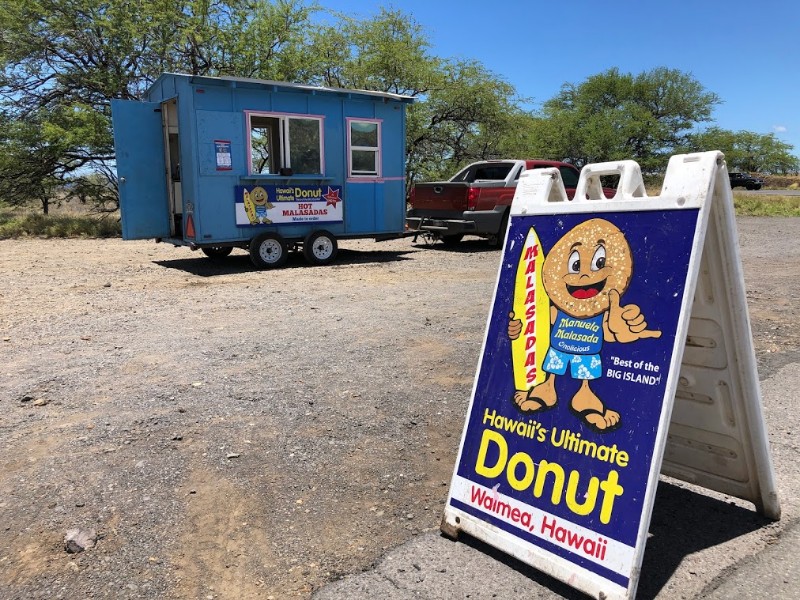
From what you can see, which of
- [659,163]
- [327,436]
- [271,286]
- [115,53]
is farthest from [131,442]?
[659,163]

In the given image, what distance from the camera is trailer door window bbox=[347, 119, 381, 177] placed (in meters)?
11.8

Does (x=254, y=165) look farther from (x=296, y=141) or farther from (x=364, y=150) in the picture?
(x=364, y=150)

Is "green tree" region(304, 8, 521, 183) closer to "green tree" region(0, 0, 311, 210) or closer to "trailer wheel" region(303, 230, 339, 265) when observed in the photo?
"green tree" region(0, 0, 311, 210)

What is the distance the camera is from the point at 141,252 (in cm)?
1357

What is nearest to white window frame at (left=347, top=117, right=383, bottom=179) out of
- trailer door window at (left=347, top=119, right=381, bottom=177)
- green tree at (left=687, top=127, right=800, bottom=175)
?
trailer door window at (left=347, top=119, right=381, bottom=177)

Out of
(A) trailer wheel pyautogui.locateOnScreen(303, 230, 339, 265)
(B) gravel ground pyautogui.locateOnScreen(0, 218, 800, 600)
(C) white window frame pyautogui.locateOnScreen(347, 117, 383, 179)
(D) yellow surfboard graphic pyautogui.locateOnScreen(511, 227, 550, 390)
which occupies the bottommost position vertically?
(B) gravel ground pyautogui.locateOnScreen(0, 218, 800, 600)

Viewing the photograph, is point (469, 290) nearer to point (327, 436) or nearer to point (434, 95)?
point (327, 436)

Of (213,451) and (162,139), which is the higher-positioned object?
(162,139)

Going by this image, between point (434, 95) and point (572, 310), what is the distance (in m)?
21.3

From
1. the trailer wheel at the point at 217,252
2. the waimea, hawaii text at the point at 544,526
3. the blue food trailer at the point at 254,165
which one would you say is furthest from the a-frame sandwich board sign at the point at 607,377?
the trailer wheel at the point at 217,252

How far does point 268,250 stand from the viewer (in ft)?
36.6

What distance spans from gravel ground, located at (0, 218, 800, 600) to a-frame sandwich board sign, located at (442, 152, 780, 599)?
57 cm

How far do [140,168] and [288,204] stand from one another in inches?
102

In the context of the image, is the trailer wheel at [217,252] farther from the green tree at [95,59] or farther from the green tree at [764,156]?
the green tree at [764,156]
